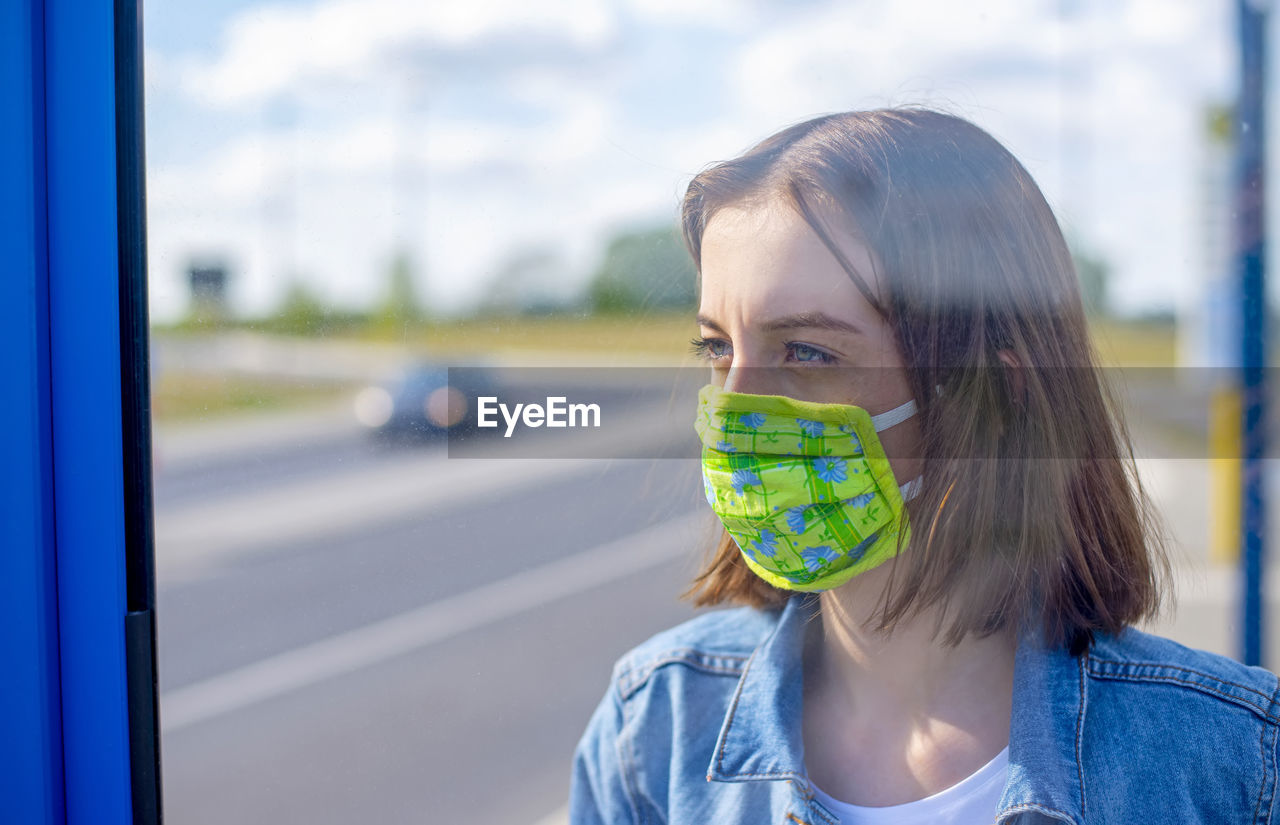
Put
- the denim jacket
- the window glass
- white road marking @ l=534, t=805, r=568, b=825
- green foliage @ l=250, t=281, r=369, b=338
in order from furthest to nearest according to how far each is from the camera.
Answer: white road marking @ l=534, t=805, r=568, b=825
green foliage @ l=250, t=281, r=369, b=338
the window glass
the denim jacket

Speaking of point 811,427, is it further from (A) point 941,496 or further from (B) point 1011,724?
(B) point 1011,724

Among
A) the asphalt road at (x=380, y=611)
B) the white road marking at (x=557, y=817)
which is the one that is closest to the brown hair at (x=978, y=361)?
the asphalt road at (x=380, y=611)

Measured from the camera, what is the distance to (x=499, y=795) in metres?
1.46

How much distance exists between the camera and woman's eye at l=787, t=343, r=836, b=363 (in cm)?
126

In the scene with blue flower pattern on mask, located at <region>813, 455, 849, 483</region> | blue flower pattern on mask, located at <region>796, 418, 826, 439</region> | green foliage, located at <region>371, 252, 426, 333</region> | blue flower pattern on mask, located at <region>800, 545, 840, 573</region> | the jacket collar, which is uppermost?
green foliage, located at <region>371, 252, 426, 333</region>

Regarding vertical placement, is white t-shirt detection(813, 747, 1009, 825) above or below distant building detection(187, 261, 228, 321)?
below

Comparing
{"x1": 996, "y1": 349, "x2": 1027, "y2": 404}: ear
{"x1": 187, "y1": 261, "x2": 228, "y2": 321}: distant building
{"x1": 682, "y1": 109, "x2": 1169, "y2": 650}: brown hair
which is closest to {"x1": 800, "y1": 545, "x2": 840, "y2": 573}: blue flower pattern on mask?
{"x1": 682, "y1": 109, "x2": 1169, "y2": 650}: brown hair

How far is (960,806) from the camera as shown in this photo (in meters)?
1.23

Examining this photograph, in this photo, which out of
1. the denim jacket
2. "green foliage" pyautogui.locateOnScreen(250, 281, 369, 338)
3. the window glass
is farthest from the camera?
"green foliage" pyautogui.locateOnScreen(250, 281, 369, 338)

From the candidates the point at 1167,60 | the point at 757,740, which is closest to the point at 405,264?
the point at 757,740

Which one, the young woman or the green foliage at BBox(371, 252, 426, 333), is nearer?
the young woman

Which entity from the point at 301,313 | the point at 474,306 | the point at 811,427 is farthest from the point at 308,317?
the point at 811,427

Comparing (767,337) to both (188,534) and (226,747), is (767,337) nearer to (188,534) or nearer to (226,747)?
(188,534)

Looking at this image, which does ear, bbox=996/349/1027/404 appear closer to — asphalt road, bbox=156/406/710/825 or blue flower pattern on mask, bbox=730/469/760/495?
blue flower pattern on mask, bbox=730/469/760/495
